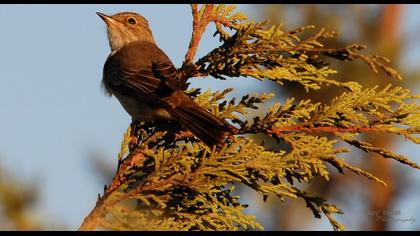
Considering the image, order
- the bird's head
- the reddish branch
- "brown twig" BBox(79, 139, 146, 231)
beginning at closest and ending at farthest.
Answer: "brown twig" BBox(79, 139, 146, 231)
the reddish branch
the bird's head

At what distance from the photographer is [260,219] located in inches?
365

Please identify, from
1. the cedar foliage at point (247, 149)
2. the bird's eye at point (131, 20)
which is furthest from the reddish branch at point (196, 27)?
the bird's eye at point (131, 20)

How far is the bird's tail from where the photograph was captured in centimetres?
540

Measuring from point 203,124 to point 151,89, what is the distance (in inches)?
61.5

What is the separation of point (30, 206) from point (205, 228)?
1.59 meters

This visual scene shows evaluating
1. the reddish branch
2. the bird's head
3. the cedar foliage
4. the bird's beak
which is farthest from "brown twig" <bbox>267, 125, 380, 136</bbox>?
the bird's beak

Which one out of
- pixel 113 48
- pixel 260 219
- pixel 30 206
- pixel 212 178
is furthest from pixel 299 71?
pixel 113 48

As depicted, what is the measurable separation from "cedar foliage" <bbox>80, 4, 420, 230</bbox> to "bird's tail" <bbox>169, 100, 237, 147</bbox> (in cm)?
8

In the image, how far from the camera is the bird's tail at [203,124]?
213 inches

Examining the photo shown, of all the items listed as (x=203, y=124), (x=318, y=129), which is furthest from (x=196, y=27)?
(x=318, y=129)

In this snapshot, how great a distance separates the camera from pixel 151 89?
273 inches

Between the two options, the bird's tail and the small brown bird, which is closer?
the bird's tail

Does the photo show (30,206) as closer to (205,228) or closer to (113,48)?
(205,228)

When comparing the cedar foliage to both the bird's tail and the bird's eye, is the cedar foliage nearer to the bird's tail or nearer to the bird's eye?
the bird's tail
